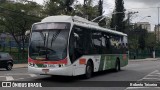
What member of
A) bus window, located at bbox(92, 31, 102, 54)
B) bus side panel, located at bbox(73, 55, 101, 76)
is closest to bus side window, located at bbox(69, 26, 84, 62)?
bus side panel, located at bbox(73, 55, 101, 76)

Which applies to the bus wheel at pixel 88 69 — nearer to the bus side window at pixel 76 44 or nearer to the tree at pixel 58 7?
the bus side window at pixel 76 44

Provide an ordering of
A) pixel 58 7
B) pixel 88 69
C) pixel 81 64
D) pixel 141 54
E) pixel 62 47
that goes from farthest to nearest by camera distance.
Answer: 1. pixel 141 54
2. pixel 58 7
3. pixel 88 69
4. pixel 81 64
5. pixel 62 47

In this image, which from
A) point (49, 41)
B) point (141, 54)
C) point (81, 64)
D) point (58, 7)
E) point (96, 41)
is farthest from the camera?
point (141, 54)

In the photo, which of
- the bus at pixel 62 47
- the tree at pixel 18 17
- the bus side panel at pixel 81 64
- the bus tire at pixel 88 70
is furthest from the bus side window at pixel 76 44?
the tree at pixel 18 17

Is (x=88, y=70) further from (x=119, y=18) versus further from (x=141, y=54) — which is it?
(x=119, y=18)

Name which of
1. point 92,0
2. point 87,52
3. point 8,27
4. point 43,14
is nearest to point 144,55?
point 92,0

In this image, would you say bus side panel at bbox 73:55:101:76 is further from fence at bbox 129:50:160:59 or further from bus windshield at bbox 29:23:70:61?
fence at bbox 129:50:160:59

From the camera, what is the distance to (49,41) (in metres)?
17.7

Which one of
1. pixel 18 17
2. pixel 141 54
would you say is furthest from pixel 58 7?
pixel 141 54

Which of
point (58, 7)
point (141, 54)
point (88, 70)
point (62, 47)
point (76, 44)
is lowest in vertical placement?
point (141, 54)

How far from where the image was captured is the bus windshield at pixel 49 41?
17.4 m

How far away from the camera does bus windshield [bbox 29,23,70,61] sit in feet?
57.2

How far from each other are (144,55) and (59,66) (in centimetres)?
7251

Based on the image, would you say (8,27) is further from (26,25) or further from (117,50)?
(117,50)
